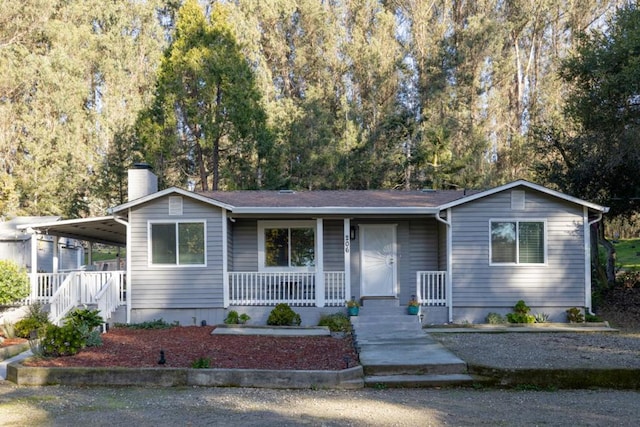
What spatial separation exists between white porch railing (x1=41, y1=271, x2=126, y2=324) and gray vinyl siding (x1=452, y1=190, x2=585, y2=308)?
26.2 ft

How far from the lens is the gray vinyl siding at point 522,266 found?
1436 cm

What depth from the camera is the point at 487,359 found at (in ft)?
32.7

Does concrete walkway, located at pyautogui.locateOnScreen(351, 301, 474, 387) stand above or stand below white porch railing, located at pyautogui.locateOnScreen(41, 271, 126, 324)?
below

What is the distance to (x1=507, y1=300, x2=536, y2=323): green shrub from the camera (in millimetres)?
14086

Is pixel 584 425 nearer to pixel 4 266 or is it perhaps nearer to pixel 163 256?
pixel 163 256

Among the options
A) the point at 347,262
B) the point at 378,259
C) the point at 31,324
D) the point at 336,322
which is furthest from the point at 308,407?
the point at 378,259

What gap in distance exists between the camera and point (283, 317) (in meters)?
14.0

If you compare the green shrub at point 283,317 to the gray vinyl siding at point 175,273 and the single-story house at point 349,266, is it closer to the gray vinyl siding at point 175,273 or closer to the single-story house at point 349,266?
the single-story house at point 349,266

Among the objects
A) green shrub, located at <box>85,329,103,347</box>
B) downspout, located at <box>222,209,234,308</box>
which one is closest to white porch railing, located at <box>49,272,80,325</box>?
green shrub, located at <box>85,329,103,347</box>

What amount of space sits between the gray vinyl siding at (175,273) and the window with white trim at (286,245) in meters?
1.48

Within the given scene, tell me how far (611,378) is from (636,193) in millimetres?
10570

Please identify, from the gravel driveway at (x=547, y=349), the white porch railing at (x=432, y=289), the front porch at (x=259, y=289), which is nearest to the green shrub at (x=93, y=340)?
the front porch at (x=259, y=289)

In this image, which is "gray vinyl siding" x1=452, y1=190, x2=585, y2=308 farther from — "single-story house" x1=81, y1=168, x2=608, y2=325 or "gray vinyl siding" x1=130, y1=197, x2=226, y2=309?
"gray vinyl siding" x1=130, y1=197, x2=226, y2=309

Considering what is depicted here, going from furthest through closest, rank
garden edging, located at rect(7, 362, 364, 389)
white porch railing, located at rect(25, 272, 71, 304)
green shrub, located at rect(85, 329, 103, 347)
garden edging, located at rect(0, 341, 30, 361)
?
1. white porch railing, located at rect(25, 272, 71, 304)
2. green shrub, located at rect(85, 329, 103, 347)
3. garden edging, located at rect(0, 341, 30, 361)
4. garden edging, located at rect(7, 362, 364, 389)
